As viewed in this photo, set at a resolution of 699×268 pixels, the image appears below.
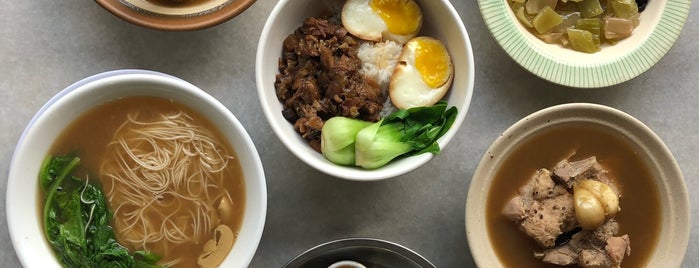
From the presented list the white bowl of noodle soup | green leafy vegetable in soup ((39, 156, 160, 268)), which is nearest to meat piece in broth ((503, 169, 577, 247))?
the white bowl of noodle soup

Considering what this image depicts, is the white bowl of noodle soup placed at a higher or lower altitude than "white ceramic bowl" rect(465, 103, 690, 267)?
lower

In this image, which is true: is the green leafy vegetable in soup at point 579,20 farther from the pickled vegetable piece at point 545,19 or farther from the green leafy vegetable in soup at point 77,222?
the green leafy vegetable in soup at point 77,222

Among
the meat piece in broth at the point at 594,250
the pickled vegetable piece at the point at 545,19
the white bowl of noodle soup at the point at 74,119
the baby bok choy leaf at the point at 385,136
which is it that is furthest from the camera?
the pickled vegetable piece at the point at 545,19

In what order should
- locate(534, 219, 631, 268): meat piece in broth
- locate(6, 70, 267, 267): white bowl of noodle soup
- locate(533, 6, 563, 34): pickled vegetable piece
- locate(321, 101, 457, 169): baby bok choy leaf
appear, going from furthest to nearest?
locate(533, 6, 563, 34): pickled vegetable piece
locate(534, 219, 631, 268): meat piece in broth
locate(321, 101, 457, 169): baby bok choy leaf
locate(6, 70, 267, 267): white bowl of noodle soup

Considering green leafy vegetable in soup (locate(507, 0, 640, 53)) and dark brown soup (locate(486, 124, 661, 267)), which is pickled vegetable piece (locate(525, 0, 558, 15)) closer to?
green leafy vegetable in soup (locate(507, 0, 640, 53))

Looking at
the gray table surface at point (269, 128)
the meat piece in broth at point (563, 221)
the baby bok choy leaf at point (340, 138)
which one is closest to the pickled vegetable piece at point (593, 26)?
the gray table surface at point (269, 128)

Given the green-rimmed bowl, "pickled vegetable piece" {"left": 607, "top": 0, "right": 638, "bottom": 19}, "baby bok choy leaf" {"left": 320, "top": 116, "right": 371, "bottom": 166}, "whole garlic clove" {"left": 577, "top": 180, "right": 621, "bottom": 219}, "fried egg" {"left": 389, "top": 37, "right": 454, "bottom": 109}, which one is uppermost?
"pickled vegetable piece" {"left": 607, "top": 0, "right": 638, "bottom": 19}

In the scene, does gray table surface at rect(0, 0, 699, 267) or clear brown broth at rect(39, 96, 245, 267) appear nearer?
clear brown broth at rect(39, 96, 245, 267)
